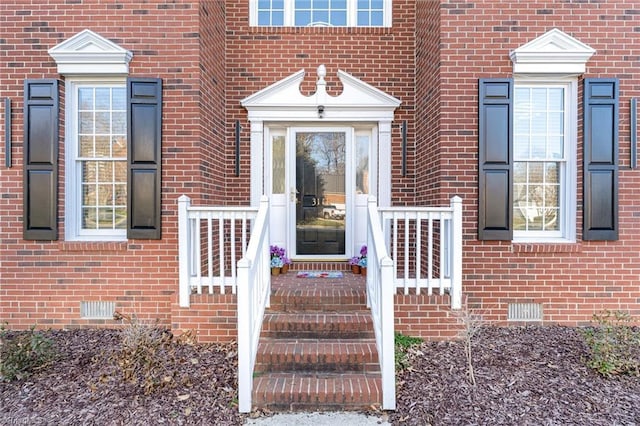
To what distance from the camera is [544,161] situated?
4.57 m

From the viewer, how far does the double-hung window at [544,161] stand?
4535mm

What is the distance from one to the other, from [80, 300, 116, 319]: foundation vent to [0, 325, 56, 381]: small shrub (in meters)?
0.84

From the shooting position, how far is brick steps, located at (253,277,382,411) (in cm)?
298

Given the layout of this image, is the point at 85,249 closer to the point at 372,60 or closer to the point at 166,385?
the point at 166,385

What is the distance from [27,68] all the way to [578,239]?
23.2 ft

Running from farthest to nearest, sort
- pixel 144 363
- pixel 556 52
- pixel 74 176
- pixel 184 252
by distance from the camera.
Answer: pixel 74 176, pixel 556 52, pixel 184 252, pixel 144 363

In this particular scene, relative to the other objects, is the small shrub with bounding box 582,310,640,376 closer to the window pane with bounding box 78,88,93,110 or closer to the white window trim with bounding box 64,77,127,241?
the white window trim with bounding box 64,77,127,241

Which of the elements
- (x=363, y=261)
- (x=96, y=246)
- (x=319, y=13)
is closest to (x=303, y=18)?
(x=319, y=13)

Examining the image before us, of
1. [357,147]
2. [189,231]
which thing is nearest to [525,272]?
[357,147]

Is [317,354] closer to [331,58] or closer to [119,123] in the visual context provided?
[119,123]

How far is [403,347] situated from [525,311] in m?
1.76

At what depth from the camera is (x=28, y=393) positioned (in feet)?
10.2

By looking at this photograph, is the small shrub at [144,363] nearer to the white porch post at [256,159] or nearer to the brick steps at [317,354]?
the brick steps at [317,354]

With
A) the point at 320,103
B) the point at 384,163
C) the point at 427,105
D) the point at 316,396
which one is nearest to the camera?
the point at 316,396
